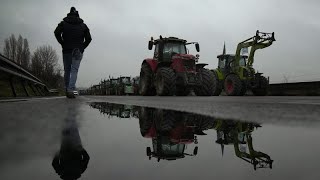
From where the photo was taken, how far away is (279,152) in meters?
1.13

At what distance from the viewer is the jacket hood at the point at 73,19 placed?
743 centimetres

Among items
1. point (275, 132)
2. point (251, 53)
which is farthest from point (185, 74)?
point (275, 132)

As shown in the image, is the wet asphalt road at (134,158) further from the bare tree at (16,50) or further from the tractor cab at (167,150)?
the bare tree at (16,50)

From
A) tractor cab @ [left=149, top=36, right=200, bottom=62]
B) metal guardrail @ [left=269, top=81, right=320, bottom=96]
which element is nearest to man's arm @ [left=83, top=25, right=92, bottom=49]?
tractor cab @ [left=149, top=36, right=200, bottom=62]

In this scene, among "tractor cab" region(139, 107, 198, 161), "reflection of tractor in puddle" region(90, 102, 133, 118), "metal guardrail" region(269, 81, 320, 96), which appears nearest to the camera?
"tractor cab" region(139, 107, 198, 161)

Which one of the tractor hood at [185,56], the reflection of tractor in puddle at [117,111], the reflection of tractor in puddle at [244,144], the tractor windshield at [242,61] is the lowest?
the reflection of tractor in puddle at [244,144]

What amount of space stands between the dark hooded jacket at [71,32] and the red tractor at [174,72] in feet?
15.9

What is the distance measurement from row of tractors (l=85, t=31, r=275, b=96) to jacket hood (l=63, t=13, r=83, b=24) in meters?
4.95

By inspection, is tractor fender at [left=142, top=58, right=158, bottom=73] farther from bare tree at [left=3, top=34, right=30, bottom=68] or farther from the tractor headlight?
bare tree at [left=3, top=34, right=30, bottom=68]

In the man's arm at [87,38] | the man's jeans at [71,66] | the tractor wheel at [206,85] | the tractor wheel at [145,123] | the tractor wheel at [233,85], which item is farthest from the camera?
the tractor wheel at [233,85]

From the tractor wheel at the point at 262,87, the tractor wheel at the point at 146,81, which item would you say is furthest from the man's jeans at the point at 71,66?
the tractor wheel at the point at 262,87

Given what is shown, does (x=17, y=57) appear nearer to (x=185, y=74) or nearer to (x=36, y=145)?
(x=185, y=74)

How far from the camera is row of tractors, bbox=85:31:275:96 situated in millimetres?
12703

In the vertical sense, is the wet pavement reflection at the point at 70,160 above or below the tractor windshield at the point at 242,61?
below
